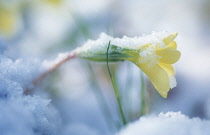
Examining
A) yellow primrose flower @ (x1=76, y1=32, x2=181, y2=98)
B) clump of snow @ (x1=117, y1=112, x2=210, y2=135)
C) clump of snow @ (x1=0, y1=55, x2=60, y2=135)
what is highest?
yellow primrose flower @ (x1=76, y1=32, x2=181, y2=98)

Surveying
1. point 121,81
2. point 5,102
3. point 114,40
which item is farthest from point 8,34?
point 5,102

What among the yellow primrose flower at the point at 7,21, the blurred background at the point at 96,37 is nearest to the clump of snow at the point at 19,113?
the blurred background at the point at 96,37

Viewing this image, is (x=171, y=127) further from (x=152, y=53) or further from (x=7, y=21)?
(x=7, y=21)

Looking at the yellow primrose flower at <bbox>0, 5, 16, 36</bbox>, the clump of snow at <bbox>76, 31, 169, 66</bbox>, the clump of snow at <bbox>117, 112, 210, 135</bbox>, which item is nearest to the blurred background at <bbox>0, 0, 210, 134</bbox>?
the yellow primrose flower at <bbox>0, 5, 16, 36</bbox>

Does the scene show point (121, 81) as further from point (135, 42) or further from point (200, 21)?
point (200, 21)

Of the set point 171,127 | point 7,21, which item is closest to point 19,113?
point 171,127

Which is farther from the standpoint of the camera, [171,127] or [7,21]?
[7,21]

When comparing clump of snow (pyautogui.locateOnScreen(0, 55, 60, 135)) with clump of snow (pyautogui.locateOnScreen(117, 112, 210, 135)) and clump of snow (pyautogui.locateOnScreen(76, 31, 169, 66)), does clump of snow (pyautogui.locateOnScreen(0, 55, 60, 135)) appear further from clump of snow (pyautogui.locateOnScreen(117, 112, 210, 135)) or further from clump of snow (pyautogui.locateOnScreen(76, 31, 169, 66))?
clump of snow (pyautogui.locateOnScreen(76, 31, 169, 66))
